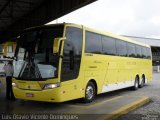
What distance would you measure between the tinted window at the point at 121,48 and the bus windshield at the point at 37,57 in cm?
554

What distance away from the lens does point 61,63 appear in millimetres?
11258

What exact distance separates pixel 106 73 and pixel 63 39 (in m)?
4.24

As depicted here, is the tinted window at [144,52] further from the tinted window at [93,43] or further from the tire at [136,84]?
the tinted window at [93,43]

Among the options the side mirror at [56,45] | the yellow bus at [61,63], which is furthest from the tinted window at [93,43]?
the side mirror at [56,45]

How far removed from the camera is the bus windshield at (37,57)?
36.9ft

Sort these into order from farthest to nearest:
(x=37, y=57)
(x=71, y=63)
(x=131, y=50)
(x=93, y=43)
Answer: (x=131, y=50) → (x=93, y=43) → (x=71, y=63) → (x=37, y=57)

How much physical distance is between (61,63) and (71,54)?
76cm

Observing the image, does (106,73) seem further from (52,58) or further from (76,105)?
(52,58)

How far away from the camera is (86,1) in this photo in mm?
16766

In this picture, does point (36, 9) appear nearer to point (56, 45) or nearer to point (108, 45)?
point (108, 45)

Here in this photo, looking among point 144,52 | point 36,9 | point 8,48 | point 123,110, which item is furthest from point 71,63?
point 36,9

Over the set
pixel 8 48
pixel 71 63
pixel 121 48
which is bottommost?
pixel 71 63

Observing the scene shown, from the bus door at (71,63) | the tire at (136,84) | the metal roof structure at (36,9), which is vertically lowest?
the tire at (136,84)

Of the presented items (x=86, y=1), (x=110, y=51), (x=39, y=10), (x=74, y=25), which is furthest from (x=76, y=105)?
(x=39, y=10)
